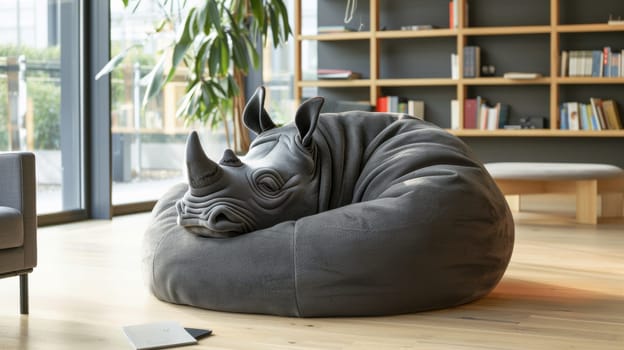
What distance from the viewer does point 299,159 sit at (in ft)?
11.0

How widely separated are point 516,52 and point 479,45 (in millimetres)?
311

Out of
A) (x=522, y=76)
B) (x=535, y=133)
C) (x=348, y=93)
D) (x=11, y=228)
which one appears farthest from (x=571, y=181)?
(x=11, y=228)

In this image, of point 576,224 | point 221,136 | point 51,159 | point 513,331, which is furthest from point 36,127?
point 513,331

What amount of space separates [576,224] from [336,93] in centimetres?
283

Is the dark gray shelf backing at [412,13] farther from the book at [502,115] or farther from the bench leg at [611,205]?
the bench leg at [611,205]

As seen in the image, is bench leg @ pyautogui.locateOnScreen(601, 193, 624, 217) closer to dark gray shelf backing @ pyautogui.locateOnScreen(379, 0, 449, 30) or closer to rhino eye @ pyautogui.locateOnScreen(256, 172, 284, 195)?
dark gray shelf backing @ pyautogui.locateOnScreen(379, 0, 449, 30)

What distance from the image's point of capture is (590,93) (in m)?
7.33

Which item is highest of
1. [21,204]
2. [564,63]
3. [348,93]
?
[564,63]

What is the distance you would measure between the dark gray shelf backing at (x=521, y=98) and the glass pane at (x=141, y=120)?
253 centimetres

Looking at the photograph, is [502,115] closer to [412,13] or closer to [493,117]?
[493,117]

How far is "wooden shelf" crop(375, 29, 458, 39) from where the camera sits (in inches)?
292

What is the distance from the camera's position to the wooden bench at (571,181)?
5852mm

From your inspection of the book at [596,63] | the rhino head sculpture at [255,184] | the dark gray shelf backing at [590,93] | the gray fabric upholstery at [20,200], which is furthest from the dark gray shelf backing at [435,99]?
the gray fabric upholstery at [20,200]

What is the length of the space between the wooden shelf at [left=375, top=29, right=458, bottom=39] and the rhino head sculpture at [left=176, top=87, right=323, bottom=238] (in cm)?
418
